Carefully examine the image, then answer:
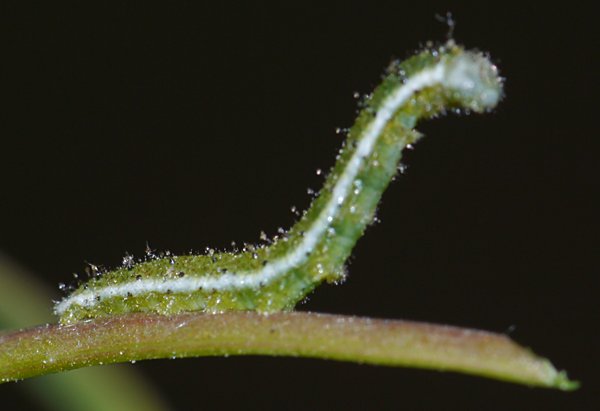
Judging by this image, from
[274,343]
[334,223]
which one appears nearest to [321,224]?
[334,223]

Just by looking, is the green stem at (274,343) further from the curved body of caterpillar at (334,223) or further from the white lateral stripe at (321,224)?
the white lateral stripe at (321,224)

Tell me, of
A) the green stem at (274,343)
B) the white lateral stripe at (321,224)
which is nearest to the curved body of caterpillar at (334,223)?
the white lateral stripe at (321,224)

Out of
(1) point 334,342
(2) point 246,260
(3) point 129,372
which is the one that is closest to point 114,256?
(3) point 129,372

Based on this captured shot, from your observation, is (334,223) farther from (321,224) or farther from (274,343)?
(274,343)

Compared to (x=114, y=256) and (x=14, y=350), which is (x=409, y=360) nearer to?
(x=14, y=350)

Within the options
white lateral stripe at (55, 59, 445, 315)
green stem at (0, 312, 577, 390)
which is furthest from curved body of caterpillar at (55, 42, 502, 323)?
green stem at (0, 312, 577, 390)

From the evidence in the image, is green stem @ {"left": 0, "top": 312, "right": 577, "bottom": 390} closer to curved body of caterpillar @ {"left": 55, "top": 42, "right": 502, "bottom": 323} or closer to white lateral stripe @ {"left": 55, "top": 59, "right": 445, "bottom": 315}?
curved body of caterpillar @ {"left": 55, "top": 42, "right": 502, "bottom": 323}
